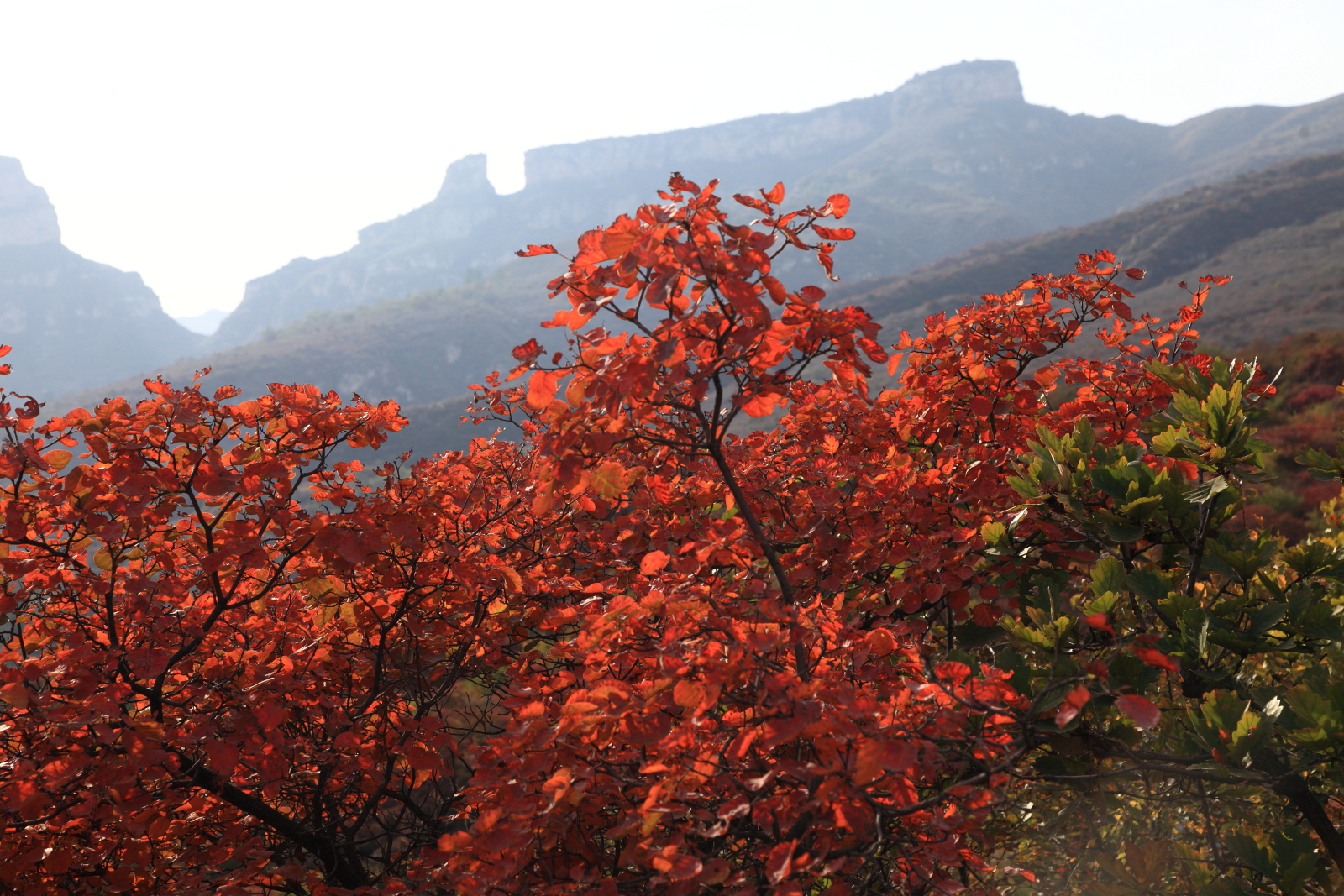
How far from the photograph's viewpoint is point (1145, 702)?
124 centimetres

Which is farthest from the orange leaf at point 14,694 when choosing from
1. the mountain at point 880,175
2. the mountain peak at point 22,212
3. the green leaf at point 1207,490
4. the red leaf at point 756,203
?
the mountain peak at point 22,212

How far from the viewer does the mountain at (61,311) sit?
126 meters

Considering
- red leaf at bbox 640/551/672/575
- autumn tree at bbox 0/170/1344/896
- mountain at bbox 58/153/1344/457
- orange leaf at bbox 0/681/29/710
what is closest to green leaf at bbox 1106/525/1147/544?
autumn tree at bbox 0/170/1344/896

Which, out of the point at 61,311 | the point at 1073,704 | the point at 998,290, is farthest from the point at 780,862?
the point at 61,311

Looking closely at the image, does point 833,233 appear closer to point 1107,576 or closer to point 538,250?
point 538,250

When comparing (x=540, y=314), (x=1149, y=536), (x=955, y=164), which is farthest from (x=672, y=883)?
(x=955, y=164)

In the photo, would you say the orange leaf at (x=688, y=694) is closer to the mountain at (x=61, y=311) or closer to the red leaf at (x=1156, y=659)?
the red leaf at (x=1156, y=659)

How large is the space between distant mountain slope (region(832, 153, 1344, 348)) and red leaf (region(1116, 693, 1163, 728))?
33580mm

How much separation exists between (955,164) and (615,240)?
15696 centimetres

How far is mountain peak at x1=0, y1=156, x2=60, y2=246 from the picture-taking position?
143m

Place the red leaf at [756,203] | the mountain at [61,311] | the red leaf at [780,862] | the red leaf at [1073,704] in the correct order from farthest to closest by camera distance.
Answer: the mountain at [61,311] → the red leaf at [756,203] → the red leaf at [780,862] → the red leaf at [1073,704]

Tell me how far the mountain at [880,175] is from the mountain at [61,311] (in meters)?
16.0

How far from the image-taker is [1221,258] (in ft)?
156

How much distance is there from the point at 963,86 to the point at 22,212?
700ft
